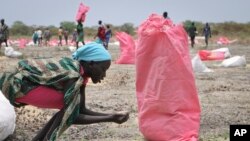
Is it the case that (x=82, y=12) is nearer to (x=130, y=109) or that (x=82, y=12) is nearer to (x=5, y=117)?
(x=130, y=109)

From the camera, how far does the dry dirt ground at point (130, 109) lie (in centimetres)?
503

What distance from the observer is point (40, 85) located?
3658mm

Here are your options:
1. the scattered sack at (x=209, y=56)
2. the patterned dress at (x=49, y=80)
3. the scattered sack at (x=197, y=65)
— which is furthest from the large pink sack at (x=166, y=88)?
the scattered sack at (x=209, y=56)

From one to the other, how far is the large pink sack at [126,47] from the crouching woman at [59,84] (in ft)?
29.2

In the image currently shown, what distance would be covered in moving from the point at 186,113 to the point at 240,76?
5.68 metres

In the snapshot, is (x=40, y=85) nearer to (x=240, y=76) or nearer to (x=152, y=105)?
(x=152, y=105)

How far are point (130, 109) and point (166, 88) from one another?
192cm

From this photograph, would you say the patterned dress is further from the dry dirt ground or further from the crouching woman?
the dry dirt ground

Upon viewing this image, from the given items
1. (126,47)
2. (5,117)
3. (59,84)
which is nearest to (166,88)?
(59,84)

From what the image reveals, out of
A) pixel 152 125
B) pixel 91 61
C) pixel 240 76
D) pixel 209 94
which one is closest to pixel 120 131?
pixel 152 125

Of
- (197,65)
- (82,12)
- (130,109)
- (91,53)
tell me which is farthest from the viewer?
(82,12)

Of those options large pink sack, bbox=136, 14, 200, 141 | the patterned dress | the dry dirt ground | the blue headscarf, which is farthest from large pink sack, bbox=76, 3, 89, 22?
the patterned dress

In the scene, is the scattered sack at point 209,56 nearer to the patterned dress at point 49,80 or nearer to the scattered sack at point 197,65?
the scattered sack at point 197,65

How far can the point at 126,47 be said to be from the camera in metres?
12.7
